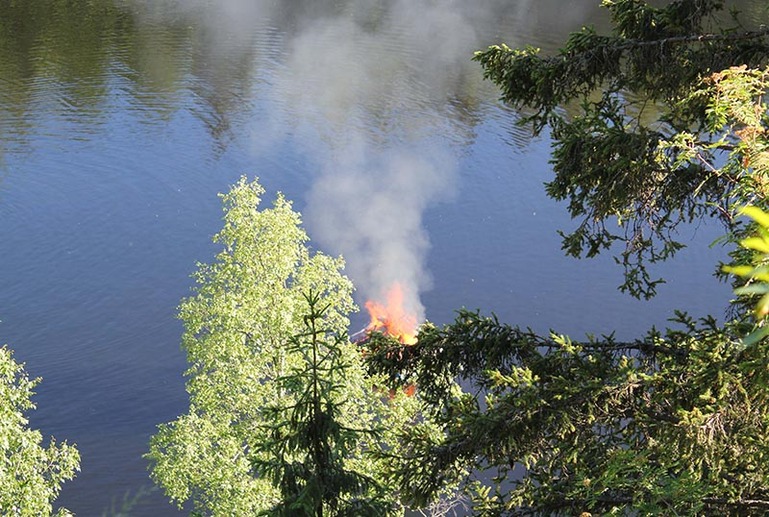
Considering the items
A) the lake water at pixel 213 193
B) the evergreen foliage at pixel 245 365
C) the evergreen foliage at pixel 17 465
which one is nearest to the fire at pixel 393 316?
the lake water at pixel 213 193

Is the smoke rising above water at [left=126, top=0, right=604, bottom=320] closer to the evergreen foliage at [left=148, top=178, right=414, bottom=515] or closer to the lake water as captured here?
the lake water

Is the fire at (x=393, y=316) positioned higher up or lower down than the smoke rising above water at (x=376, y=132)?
lower down

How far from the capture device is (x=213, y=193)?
44.0 metres

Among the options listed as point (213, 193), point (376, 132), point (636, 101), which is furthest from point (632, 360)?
point (376, 132)

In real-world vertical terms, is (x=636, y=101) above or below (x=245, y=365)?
below

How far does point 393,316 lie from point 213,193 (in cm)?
1242

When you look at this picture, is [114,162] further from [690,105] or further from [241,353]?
[690,105]

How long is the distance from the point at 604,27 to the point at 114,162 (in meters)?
41.4

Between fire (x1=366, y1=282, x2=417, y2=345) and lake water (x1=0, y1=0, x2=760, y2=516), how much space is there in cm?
66

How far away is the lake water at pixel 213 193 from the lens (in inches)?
1347

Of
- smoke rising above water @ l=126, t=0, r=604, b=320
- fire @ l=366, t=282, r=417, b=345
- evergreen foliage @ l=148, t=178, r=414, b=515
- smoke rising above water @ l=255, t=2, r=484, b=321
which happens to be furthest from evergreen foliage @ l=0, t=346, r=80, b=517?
smoke rising above water @ l=126, t=0, r=604, b=320

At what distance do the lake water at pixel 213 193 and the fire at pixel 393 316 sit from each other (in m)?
0.66

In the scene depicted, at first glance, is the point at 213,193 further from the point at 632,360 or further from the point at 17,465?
the point at 632,360

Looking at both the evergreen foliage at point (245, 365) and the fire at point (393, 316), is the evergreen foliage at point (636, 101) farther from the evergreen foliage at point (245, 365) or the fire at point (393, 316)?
the fire at point (393, 316)
